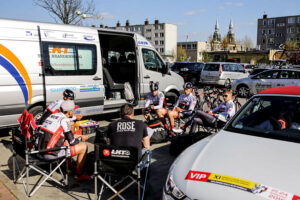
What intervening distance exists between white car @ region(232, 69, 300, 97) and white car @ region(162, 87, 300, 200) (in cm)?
1036

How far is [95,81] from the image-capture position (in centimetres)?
794

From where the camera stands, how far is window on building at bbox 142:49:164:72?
9.23 m

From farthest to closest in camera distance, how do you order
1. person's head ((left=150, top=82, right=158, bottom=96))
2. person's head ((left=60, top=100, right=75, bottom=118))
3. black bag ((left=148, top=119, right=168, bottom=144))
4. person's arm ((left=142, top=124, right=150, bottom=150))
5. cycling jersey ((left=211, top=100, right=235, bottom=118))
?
person's head ((left=150, top=82, right=158, bottom=96)) < black bag ((left=148, top=119, right=168, bottom=144)) < cycling jersey ((left=211, top=100, right=235, bottom=118)) < person's head ((left=60, top=100, right=75, bottom=118)) < person's arm ((left=142, top=124, right=150, bottom=150))

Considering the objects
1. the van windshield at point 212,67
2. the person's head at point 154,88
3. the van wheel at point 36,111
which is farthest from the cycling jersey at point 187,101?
the van windshield at point 212,67

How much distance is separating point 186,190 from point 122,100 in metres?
6.27

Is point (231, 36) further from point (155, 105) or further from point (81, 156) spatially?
point (81, 156)

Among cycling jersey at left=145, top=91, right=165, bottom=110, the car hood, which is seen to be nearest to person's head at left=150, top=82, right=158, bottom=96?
cycling jersey at left=145, top=91, right=165, bottom=110

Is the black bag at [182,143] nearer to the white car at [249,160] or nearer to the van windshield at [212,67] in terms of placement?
the white car at [249,160]

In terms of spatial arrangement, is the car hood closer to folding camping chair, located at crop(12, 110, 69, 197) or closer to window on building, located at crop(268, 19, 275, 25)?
folding camping chair, located at crop(12, 110, 69, 197)

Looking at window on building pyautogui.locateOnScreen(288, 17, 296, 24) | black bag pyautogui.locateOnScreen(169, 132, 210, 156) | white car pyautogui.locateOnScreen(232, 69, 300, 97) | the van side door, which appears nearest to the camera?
black bag pyautogui.locateOnScreen(169, 132, 210, 156)

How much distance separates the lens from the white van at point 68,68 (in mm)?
6406

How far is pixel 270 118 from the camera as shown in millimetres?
4047

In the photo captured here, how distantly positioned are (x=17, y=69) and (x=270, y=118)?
18.0 ft

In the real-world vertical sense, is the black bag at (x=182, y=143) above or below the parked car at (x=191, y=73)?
below
